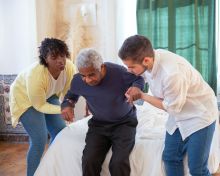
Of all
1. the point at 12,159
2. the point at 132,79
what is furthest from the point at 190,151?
the point at 12,159

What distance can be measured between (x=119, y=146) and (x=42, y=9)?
6.14 feet

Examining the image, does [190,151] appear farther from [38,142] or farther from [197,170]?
[38,142]

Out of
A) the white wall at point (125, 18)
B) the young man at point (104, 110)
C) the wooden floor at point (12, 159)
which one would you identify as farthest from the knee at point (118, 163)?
the white wall at point (125, 18)

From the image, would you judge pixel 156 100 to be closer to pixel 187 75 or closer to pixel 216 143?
pixel 187 75

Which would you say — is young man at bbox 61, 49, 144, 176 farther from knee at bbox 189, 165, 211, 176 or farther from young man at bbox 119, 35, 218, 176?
knee at bbox 189, 165, 211, 176

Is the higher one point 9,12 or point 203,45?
point 9,12

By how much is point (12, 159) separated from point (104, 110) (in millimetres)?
1431

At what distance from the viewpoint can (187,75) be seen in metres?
1.38

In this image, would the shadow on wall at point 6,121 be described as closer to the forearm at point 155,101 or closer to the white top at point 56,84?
the white top at point 56,84

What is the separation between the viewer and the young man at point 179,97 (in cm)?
132

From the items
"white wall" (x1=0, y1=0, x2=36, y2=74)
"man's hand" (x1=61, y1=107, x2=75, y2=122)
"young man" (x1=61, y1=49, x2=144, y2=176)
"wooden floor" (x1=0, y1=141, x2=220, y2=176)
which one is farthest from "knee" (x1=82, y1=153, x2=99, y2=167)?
"white wall" (x1=0, y1=0, x2=36, y2=74)

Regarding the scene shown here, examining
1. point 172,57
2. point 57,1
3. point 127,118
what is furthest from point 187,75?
point 57,1

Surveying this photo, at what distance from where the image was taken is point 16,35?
2988 millimetres

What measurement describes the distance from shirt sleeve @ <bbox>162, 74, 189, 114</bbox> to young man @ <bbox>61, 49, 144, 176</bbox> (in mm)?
254
